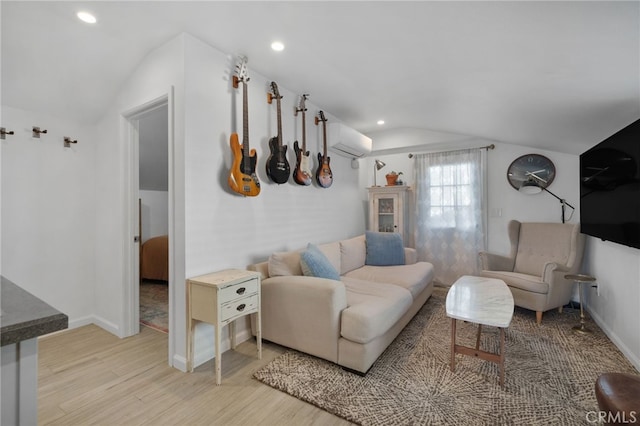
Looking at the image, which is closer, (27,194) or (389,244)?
(27,194)

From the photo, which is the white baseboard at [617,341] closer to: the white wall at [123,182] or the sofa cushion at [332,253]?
the sofa cushion at [332,253]

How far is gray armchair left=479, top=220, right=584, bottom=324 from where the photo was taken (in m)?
2.86

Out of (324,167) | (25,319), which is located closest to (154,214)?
(324,167)

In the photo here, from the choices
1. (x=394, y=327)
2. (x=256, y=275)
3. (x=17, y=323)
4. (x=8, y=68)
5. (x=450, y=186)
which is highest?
(x=8, y=68)

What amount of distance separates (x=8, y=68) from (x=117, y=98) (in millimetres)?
669

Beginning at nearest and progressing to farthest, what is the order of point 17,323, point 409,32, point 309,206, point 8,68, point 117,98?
point 17,323 → point 409,32 → point 8,68 → point 117,98 → point 309,206

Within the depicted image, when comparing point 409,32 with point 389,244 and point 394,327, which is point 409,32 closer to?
point 394,327

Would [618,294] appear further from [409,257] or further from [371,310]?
[371,310]

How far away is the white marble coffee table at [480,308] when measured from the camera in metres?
1.81

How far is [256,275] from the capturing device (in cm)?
215

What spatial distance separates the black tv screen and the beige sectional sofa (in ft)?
5.19

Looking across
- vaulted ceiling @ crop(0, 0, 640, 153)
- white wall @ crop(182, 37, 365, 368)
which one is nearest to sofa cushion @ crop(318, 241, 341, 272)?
white wall @ crop(182, 37, 365, 368)

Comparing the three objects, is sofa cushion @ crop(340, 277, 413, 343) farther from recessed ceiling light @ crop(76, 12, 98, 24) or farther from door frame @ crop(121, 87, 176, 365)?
recessed ceiling light @ crop(76, 12, 98, 24)

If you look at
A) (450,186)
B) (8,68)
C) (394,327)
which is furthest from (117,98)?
(450,186)
